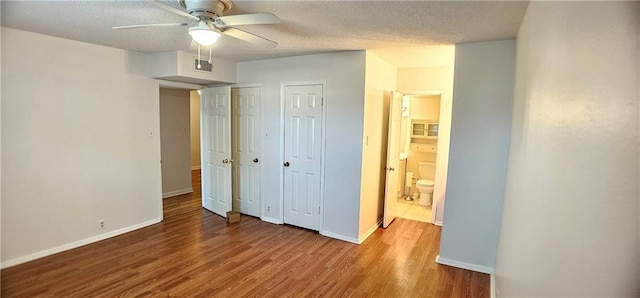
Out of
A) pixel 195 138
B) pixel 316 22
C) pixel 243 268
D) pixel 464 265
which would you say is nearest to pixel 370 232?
pixel 464 265

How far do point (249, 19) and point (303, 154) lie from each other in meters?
2.36

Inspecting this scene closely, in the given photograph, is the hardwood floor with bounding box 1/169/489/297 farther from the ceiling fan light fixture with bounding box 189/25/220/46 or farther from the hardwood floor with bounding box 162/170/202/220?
the ceiling fan light fixture with bounding box 189/25/220/46

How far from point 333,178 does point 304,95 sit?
1155 millimetres

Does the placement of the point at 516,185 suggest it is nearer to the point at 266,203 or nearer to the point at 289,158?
the point at 289,158

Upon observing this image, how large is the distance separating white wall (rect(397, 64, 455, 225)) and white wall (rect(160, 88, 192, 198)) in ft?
13.6

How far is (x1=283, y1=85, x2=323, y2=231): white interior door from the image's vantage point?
13.1ft

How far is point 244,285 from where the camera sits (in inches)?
108

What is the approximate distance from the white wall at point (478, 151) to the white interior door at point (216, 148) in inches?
121

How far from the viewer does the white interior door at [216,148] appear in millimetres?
4562

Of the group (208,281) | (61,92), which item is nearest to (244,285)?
(208,281)

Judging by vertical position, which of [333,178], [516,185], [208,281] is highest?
[516,185]

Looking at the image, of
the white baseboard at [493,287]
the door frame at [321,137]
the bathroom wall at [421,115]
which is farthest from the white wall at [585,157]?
the bathroom wall at [421,115]

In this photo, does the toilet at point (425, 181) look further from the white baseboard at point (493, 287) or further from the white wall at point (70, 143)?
the white wall at point (70, 143)

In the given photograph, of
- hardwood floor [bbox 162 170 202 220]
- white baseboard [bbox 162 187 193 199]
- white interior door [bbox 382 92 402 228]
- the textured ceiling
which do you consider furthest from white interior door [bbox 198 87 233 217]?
white interior door [bbox 382 92 402 228]
